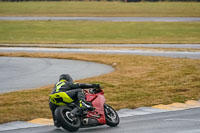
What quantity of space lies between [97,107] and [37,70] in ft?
45.9

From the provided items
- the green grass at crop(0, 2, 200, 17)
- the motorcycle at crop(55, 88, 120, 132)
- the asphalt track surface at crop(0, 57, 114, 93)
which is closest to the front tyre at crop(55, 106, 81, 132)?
the motorcycle at crop(55, 88, 120, 132)

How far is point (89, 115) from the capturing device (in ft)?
36.3

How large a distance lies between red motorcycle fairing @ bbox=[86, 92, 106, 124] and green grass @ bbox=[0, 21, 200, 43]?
32459 mm

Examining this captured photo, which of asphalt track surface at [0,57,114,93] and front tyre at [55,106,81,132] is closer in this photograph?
front tyre at [55,106,81,132]

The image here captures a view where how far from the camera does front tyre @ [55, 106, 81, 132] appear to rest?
10.5 metres

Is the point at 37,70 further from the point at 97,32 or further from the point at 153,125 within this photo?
the point at 97,32

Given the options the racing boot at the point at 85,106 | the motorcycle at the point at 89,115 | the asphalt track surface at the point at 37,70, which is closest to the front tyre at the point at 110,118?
the motorcycle at the point at 89,115

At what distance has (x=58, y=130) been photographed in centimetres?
1119

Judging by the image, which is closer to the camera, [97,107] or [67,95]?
[67,95]

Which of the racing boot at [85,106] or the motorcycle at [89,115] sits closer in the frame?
the motorcycle at [89,115]

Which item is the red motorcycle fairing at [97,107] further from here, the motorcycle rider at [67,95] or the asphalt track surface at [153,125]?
the asphalt track surface at [153,125]

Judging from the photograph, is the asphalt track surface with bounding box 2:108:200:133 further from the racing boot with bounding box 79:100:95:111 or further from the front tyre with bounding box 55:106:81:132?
Result: the racing boot with bounding box 79:100:95:111

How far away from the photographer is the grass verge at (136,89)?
14.3m

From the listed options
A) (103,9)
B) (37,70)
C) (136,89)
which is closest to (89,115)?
(136,89)
